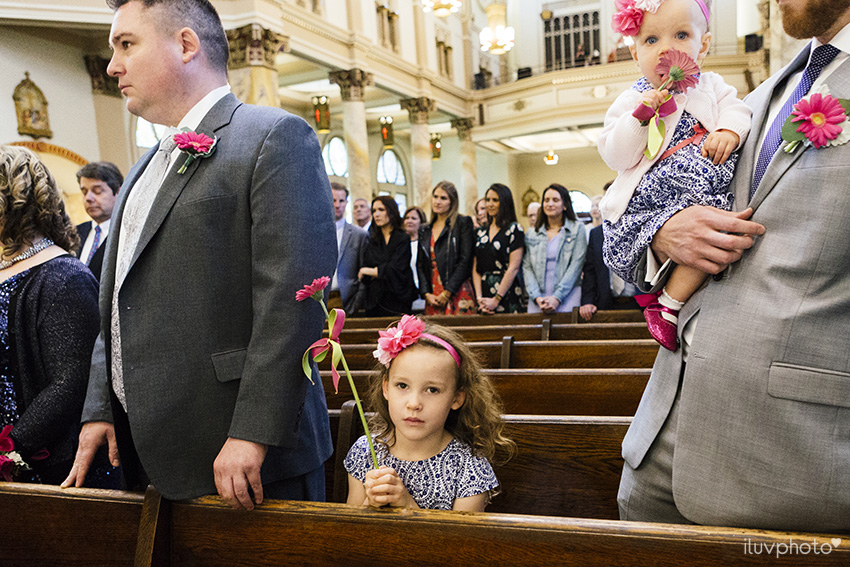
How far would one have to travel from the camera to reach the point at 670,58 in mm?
1239

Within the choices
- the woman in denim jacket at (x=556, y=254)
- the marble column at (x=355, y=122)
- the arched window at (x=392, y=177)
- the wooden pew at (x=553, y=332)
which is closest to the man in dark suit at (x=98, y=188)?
the wooden pew at (x=553, y=332)

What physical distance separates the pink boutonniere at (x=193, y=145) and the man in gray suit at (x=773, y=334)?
975 millimetres

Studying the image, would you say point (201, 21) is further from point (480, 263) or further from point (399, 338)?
point (480, 263)

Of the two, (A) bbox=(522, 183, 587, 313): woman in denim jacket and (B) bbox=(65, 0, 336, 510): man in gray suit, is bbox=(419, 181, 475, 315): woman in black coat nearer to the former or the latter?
(A) bbox=(522, 183, 587, 313): woman in denim jacket

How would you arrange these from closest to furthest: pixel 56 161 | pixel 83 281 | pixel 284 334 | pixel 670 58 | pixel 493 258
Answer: pixel 670 58 < pixel 284 334 < pixel 83 281 < pixel 493 258 < pixel 56 161

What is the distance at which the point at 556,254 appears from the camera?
15.3 feet

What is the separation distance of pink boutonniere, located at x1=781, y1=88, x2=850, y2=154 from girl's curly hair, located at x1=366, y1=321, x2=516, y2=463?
1.05 meters

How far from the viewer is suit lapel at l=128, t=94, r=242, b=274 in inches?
56.1

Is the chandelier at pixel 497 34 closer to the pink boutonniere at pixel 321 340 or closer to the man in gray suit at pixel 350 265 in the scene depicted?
the man in gray suit at pixel 350 265

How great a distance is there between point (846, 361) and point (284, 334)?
1.02 metres

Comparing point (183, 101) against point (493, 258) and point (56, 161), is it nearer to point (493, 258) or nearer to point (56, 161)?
point (493, 258)

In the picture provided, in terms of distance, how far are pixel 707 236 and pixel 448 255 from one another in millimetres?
3875

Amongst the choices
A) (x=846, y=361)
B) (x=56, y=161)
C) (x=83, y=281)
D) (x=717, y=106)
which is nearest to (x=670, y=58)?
(x=717, y=106)

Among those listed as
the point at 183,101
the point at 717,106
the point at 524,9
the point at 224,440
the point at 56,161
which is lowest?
the point at 224,440
